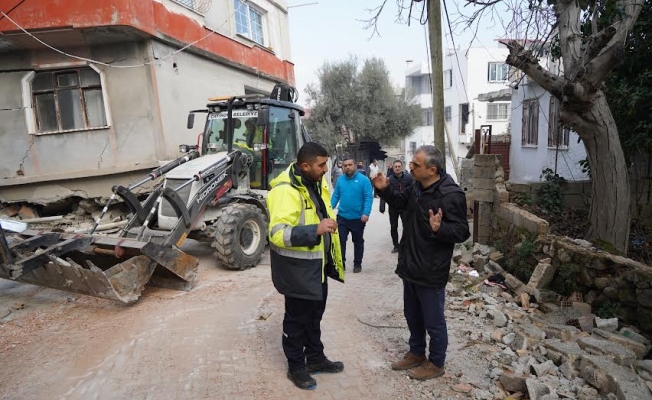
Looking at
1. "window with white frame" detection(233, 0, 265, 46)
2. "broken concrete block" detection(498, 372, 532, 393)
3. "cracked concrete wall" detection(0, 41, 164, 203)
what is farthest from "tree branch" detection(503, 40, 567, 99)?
"window with white frame" detection(233, 0, 265, 46)

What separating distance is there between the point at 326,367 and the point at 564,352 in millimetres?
1970

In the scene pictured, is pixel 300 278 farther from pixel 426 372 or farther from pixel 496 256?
pixel 496 256

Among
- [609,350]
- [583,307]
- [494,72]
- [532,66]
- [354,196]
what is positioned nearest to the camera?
[609,350]

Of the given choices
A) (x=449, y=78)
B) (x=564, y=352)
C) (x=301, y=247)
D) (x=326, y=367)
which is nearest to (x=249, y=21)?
(x=301, y=247)

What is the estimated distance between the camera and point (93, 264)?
4566 mm

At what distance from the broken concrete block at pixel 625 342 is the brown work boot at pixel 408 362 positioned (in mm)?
1842

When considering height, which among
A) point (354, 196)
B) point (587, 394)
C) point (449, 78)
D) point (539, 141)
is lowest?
point (587, 394)

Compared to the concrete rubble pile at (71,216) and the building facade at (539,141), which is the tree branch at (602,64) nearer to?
the building facade at (539,141)

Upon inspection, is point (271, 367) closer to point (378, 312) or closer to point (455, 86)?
point (378, 312)

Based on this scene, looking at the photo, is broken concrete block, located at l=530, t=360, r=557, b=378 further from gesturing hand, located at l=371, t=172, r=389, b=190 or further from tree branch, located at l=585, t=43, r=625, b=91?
tree branch, located at l=585, t=43, r=625, b=91

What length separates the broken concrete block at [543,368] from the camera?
10.4 ft

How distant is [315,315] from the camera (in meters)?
3.08

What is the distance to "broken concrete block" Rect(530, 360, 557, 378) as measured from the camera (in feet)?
10.4

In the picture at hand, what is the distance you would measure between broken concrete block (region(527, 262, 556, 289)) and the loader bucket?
13.7 feet
